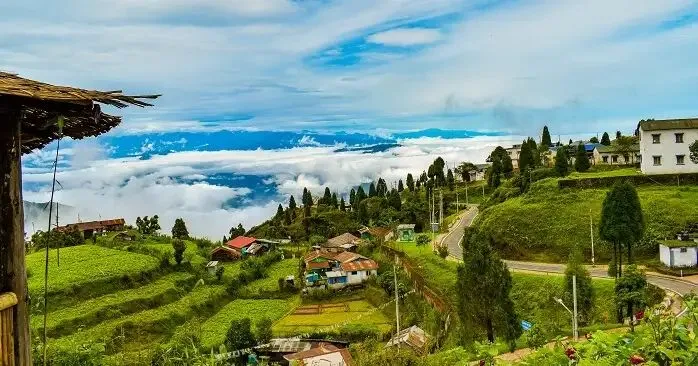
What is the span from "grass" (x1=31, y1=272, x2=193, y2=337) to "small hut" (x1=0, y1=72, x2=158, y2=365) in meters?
26.7

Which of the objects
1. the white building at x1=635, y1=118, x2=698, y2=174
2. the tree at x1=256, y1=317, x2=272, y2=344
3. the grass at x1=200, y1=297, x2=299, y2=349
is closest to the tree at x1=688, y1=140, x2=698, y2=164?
the white building at x1=635, y1=118, x2=698, y2=174

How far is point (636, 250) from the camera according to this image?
29.6 meters

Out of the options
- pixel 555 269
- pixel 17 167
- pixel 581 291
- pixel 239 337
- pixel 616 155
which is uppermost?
pixel 616 155

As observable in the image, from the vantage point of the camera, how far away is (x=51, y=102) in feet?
12.7

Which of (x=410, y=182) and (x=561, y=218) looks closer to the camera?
(x=561, y=218)

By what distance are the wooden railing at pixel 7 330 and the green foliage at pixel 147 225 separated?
54.5m

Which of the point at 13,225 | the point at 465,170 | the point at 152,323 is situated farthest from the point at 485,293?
the point at 465,170

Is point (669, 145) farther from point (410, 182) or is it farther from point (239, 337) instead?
point (410, 182)

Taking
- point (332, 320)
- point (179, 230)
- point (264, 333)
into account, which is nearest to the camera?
point (264, 333)

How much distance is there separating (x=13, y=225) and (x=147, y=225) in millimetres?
55372

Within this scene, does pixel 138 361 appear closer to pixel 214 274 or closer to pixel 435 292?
pixel 435 292

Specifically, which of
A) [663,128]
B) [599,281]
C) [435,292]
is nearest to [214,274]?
[435,292]

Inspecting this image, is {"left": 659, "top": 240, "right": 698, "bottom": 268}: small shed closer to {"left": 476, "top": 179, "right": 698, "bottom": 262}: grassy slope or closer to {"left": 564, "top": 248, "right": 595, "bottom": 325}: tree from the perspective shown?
{"left": 476, "top": 179, "right": 698, "bottom": 262}: grassy slope

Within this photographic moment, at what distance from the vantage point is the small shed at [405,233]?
146ft
